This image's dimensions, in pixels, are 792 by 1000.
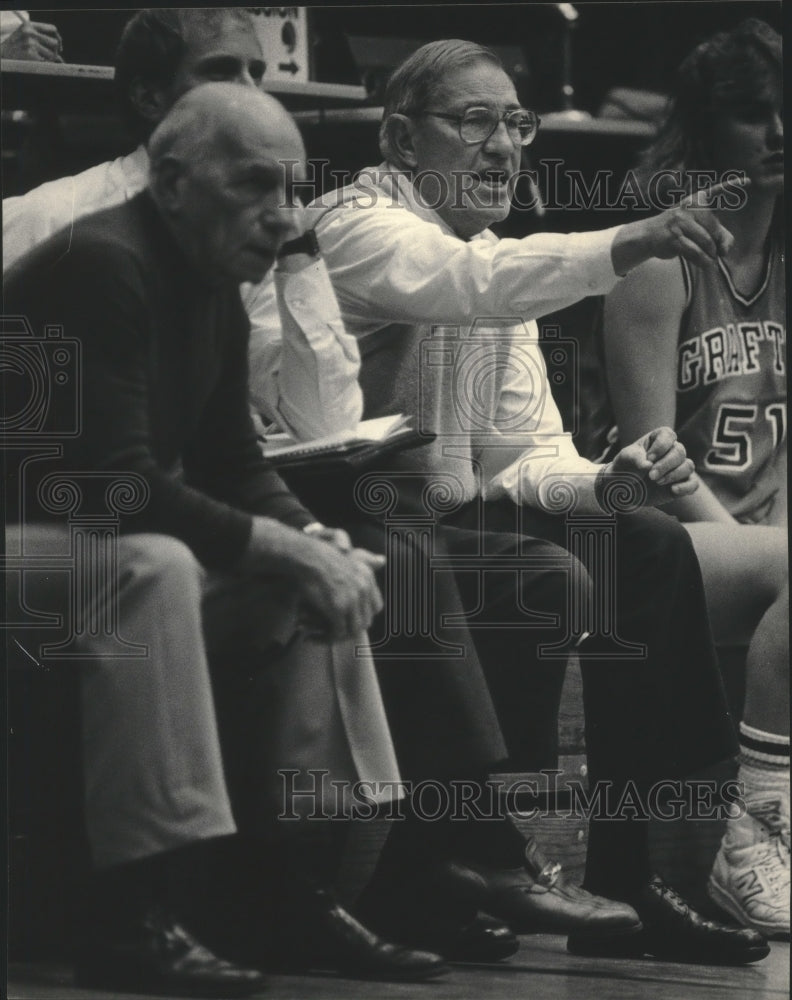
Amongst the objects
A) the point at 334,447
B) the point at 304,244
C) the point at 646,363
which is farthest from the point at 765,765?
the point at 304,244

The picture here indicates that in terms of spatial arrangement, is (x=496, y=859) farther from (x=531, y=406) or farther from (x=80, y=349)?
(x=80, y=349)

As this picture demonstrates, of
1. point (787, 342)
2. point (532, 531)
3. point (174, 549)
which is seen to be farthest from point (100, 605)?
point (787, 342)

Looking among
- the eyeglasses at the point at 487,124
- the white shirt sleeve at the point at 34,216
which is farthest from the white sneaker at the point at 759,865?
the white shirt sleeve at the point at 34,216

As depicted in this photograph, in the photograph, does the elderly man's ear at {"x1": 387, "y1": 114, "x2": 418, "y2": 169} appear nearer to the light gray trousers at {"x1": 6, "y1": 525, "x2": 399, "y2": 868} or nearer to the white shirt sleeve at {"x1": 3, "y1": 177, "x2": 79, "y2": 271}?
the white shirt sleeve at {"x1": 3, "y1": 177, "x2": 79, "y2": 271}

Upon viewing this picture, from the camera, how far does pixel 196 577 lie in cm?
307

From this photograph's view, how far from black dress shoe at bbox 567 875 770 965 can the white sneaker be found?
0.03 m

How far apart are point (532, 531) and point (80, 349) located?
0.81 m

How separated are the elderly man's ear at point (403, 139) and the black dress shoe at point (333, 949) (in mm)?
1225

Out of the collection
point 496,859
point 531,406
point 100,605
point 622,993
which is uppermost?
point 531,406

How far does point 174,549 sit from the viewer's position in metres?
3.08

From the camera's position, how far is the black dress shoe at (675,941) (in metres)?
3.18

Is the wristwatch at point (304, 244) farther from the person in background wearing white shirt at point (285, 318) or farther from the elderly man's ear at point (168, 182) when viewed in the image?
the elderly man's ear at point (168, 182)

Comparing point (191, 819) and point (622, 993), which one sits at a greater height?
point (191, 819)

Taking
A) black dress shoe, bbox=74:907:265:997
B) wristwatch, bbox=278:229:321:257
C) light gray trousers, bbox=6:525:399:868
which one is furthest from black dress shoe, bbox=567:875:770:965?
wristwatch, bbox=278:229:321:257
